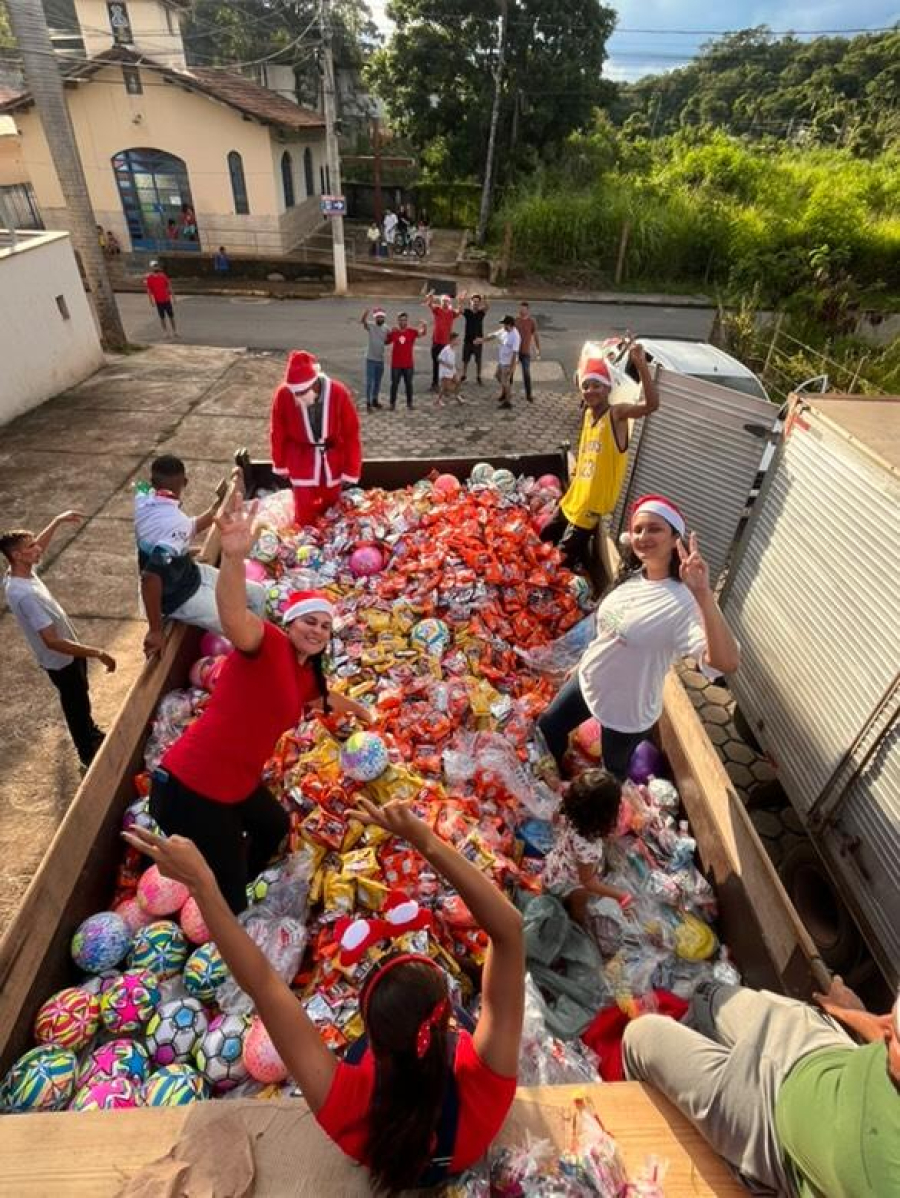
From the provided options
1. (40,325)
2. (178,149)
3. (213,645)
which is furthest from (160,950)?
(178,149)

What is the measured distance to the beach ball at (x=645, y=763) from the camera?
3.46 metres

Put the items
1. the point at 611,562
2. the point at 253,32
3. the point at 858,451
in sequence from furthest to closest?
the point at 253,32 → the point at 611,562 → the point at 858,451

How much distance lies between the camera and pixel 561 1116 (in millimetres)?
1916

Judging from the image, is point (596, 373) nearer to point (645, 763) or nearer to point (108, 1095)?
point (645, 763)

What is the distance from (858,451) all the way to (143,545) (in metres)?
3.94

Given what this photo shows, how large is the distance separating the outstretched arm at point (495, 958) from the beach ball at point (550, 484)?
432 cm

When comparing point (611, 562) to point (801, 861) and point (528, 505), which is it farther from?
point (801, 861)

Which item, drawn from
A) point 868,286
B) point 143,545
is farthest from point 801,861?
point 868,286

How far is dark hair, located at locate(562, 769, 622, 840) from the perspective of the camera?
2.70 m

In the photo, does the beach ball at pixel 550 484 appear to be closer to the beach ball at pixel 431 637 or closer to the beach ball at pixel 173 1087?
the beach ball at pixel 431 637

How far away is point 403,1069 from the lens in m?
1.36

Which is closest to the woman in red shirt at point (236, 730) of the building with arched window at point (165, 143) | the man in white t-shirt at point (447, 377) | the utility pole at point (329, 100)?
the man in white t-shirt at point (447, 377)

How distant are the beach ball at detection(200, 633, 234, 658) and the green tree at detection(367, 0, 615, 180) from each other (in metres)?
22.2

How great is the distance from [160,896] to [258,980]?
1478mm
